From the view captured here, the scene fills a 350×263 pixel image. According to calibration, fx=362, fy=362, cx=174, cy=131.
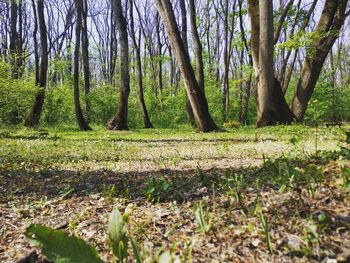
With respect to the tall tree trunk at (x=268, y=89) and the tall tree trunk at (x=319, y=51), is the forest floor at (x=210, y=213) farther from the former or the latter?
the tall tree trunk at (x=319, y=51)

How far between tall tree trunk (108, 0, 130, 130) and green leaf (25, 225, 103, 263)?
14635 millimetres

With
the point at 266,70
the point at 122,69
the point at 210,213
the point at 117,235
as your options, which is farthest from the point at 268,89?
the point at 117,235

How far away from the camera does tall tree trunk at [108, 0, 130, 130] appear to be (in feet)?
51.3

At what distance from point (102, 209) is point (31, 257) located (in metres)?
0.94

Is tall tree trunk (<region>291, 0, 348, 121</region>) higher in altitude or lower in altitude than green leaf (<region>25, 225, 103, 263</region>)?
higher

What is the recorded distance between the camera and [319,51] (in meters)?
13.7

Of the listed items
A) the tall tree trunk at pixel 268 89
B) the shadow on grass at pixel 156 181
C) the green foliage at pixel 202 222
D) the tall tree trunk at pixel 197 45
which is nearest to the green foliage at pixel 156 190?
the shadow on grass at pixel 156 181

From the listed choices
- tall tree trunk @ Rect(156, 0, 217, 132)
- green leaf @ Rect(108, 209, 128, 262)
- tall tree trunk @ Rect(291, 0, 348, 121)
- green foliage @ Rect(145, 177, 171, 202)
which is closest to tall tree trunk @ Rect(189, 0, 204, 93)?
tall tree trunk @ Rect(156, 0, 217, 132)

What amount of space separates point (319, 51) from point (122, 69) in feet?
26.4

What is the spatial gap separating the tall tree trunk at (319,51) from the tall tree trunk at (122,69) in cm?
721

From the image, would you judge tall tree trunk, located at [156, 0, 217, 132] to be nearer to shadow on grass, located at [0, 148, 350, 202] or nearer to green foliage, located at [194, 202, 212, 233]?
shadow on grass, located at [0, 148, 350, 202]

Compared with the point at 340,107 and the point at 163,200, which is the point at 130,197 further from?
the point at 340,107

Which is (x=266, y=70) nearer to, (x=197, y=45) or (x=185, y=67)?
(x=185, y=67)

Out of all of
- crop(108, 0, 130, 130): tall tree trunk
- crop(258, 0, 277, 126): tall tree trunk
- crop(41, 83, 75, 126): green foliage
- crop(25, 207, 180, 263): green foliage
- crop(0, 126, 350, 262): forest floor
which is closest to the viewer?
crop(25, 207, 180, 263): green foliage
